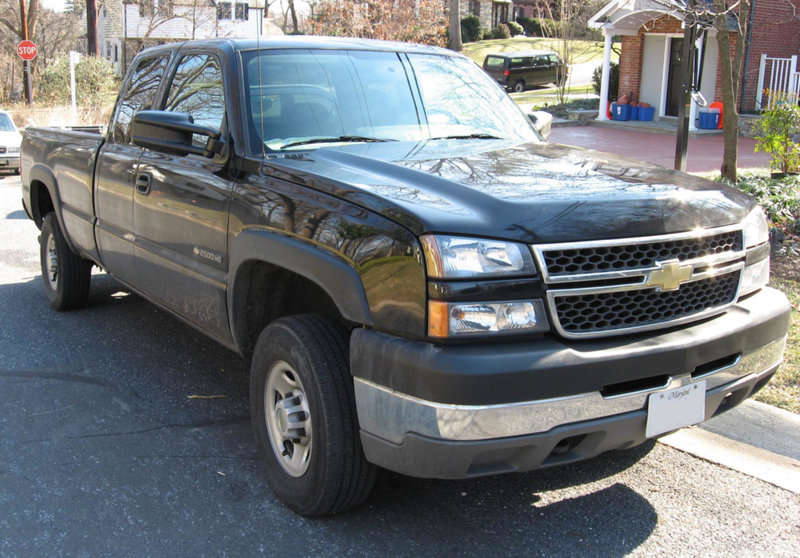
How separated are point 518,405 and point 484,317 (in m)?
0.31

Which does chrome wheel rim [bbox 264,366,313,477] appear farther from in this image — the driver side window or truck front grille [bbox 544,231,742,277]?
the driver side window

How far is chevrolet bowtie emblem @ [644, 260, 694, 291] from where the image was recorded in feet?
9.30

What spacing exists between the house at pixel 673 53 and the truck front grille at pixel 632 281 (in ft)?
54.6

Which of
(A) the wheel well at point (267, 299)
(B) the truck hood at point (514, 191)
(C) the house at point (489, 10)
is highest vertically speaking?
(C) the house at point (489, 10)

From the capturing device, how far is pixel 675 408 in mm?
2900

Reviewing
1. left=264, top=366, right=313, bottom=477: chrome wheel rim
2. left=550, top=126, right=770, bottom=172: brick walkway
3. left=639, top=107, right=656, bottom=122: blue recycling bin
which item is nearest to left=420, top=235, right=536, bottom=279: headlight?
left=264, top=366, right=313, bottom=477: chrome wheel rim

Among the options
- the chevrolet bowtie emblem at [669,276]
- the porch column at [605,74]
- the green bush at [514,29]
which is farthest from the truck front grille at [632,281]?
the green bush at [514,29]

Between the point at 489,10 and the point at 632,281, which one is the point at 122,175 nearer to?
the point at 632,281

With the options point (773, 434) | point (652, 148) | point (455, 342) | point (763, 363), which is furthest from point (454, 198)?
point (652, 148)

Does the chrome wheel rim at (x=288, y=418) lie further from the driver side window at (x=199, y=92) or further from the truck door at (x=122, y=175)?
the truck door at (x=122, y=175)

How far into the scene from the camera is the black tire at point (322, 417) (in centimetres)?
298

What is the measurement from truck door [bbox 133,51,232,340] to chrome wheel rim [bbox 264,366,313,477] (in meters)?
0.52

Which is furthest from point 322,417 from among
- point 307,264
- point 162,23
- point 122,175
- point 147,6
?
point 162,23

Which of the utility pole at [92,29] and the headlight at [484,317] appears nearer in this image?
the headlight at [484,317]
